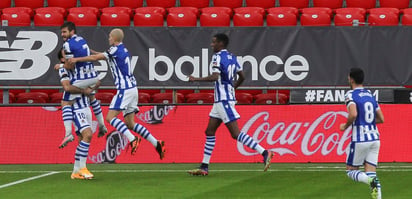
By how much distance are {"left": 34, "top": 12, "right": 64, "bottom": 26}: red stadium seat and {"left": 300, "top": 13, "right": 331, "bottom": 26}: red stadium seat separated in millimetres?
4981

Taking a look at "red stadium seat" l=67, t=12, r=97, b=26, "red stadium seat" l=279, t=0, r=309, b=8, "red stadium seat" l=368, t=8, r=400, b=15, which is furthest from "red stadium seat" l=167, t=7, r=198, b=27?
"red stadium seat" l=368, t=8, r=400, b=15

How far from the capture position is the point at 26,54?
1730 centimetres

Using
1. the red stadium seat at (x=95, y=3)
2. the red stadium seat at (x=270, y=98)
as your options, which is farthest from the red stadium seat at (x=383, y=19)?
the red stadium seat at (x=95, y=3)

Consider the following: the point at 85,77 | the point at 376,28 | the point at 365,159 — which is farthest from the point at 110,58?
the point at 376,28

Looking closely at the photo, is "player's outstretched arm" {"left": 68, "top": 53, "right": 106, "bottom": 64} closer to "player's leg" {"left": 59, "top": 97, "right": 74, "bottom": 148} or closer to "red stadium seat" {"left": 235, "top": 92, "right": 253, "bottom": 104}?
"player's leg" {"left": 59, "top": 97, "right": 74, "bottom": 148}

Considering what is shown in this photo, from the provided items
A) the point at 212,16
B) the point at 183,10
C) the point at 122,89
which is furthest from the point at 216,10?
the point at 122,89

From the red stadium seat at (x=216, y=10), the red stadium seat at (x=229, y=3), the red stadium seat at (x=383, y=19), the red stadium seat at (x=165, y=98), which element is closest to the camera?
the red stadium seat at (x=165, y=98)

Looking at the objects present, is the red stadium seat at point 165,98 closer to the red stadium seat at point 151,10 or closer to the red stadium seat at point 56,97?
the red stadium seat at point 56,97

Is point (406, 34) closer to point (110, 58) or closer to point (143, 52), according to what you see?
point (143, 52)

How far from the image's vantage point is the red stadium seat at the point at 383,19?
19734 millimetres

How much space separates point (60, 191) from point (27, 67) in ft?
17.7

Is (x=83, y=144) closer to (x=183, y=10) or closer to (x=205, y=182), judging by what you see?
(x=205, y=182)

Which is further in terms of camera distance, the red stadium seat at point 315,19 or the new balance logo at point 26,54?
the red stadium seat at point 315,19

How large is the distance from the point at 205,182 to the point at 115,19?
7.38 meters
